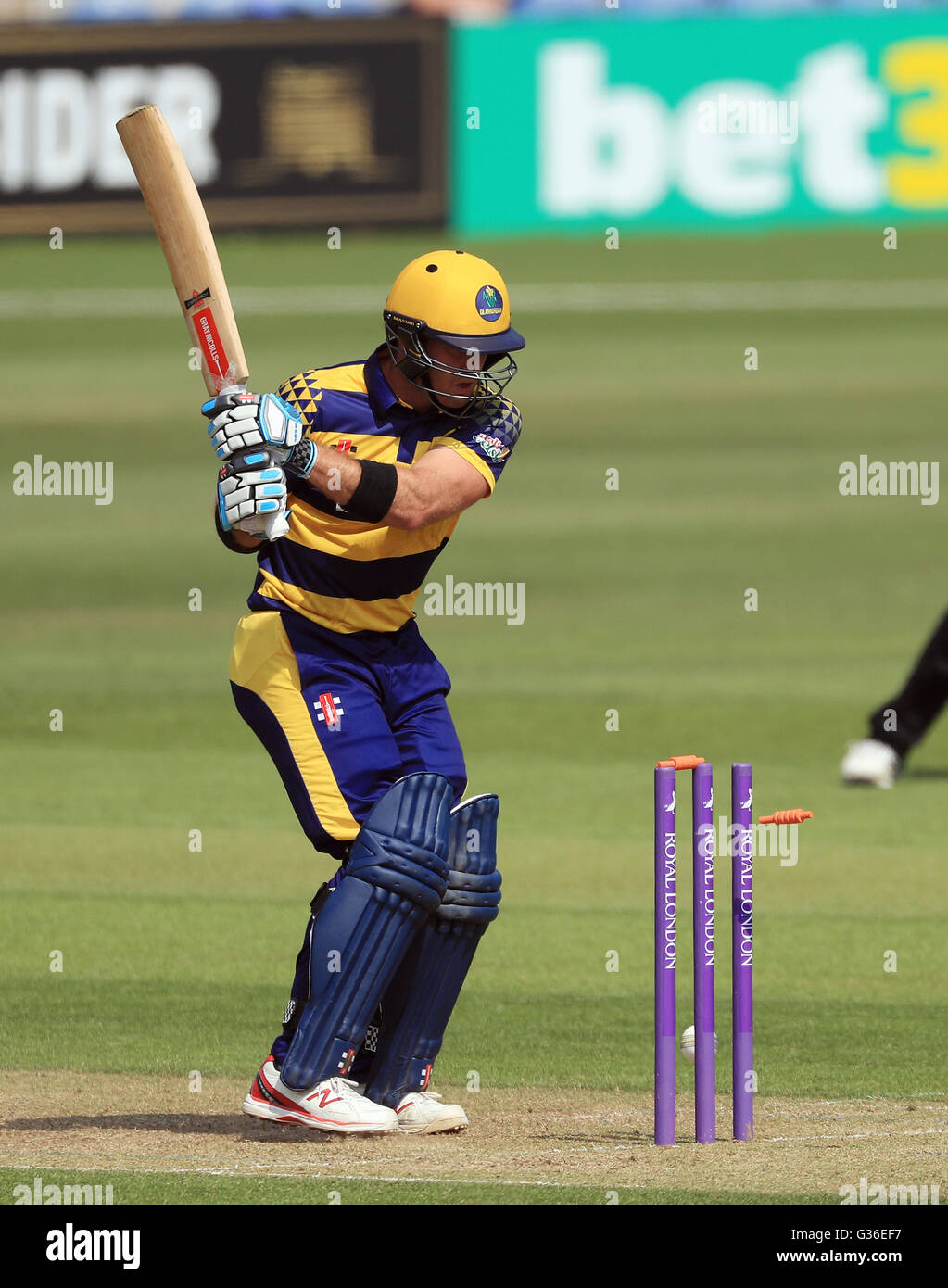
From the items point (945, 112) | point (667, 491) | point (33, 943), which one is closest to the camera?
point (33, 943)

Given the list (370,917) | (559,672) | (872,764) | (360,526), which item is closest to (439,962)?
(370,917)

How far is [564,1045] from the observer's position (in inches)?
321

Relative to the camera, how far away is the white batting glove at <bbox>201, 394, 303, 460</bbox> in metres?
6.32

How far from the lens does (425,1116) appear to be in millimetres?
6789

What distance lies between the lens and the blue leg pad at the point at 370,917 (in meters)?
6.53

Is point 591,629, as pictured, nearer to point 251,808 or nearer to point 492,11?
point 251,808

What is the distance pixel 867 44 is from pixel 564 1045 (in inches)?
853

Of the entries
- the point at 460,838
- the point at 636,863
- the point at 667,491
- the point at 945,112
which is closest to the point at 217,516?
the point at 460,838

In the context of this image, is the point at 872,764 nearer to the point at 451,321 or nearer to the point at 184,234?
the point at 451,321

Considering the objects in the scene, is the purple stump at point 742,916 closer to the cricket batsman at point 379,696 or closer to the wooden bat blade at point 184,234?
the cricket batsman at point 379,696

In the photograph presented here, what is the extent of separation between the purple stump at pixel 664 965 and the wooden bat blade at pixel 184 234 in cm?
166

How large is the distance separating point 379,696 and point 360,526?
473 millimetres

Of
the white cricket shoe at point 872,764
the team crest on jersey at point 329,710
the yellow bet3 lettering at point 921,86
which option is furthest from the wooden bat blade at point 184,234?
the yellow bet3 lettering at point 921,86

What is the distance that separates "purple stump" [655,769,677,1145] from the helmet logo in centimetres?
137
